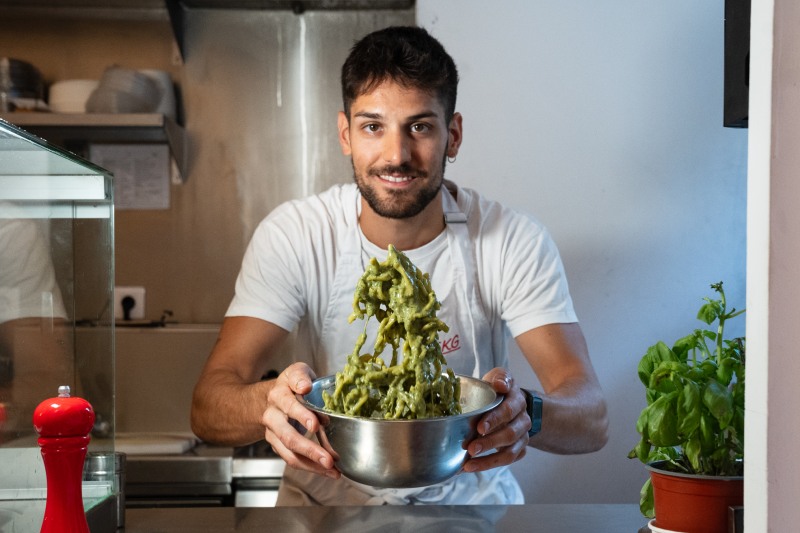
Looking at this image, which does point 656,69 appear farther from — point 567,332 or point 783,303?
point 783,303

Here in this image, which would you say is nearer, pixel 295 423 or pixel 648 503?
pixel 648 503

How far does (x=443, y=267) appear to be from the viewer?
1842 millimetres

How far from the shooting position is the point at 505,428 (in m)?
1.15

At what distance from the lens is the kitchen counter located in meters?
1.24

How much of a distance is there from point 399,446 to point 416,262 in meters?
0.97

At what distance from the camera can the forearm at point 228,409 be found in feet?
4.97

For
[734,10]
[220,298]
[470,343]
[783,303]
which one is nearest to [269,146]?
[220,298]

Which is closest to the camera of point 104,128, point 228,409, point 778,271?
point 778,271

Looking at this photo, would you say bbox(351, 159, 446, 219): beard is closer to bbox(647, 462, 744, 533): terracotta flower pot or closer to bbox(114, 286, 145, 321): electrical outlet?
bbox(647, 462, 744, 533): terracotta flower pot

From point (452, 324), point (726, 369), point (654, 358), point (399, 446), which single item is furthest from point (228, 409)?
point (726, 369)

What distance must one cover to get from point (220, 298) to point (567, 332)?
1.45 meters

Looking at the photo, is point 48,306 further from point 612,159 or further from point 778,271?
point 612,159

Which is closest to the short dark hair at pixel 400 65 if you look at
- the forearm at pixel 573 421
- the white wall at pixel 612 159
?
the white wall at pixel 612 159

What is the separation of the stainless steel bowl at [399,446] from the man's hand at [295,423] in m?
0.06
